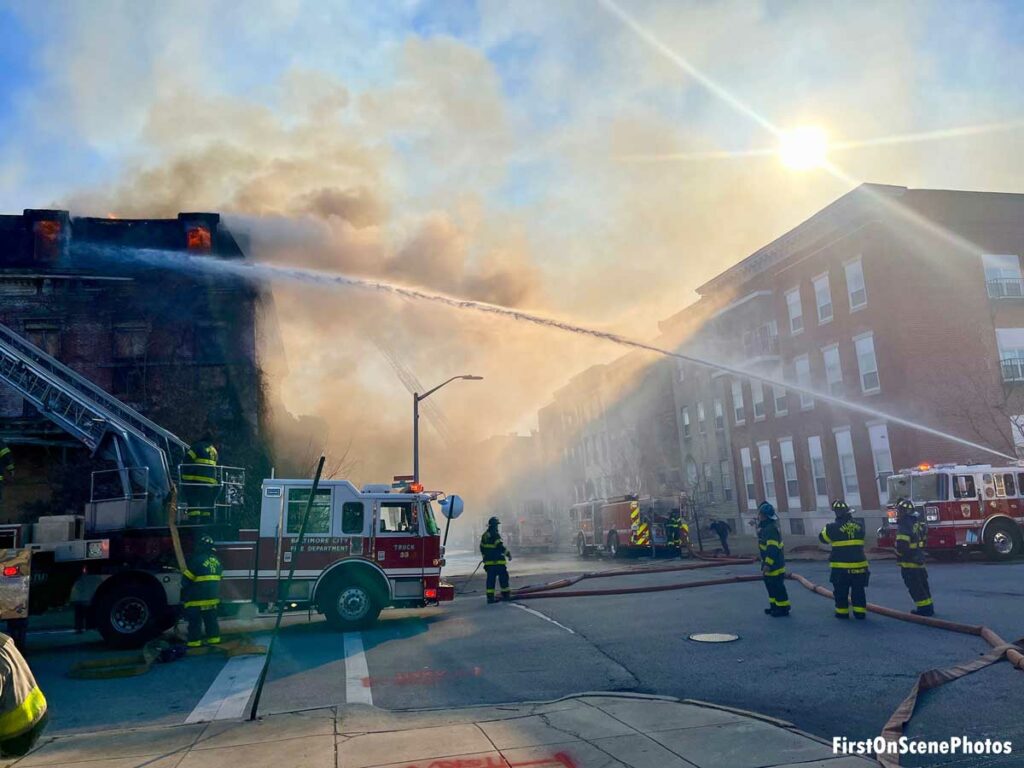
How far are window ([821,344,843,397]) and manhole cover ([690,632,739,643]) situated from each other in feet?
72.6

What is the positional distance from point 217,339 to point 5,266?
7.29 meters

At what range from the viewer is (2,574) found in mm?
8492

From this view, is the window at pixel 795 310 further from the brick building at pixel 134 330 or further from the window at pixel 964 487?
the brick building at pixel 134 330

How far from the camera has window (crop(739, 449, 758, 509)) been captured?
3422cm

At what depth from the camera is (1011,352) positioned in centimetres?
2669

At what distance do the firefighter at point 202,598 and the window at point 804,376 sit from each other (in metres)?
25.9

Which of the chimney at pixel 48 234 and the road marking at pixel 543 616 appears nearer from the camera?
the road marking at pixel 543 616

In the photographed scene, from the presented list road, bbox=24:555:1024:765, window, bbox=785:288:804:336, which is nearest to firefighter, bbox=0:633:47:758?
road, bbox=24:555:1024:765

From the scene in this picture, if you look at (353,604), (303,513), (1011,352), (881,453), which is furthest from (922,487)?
(303,513)

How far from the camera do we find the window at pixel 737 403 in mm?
35156

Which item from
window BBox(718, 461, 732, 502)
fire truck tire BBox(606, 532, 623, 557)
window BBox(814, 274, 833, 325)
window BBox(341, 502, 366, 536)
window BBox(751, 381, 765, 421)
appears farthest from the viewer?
window BBox(718, 461, 732, 502)

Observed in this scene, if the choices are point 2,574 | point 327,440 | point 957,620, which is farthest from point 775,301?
point 2,574

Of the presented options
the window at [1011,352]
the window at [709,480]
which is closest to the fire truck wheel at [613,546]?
the window at [709,480]

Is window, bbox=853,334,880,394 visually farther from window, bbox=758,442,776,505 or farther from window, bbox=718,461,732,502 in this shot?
window, bbox=718,461,732,502
